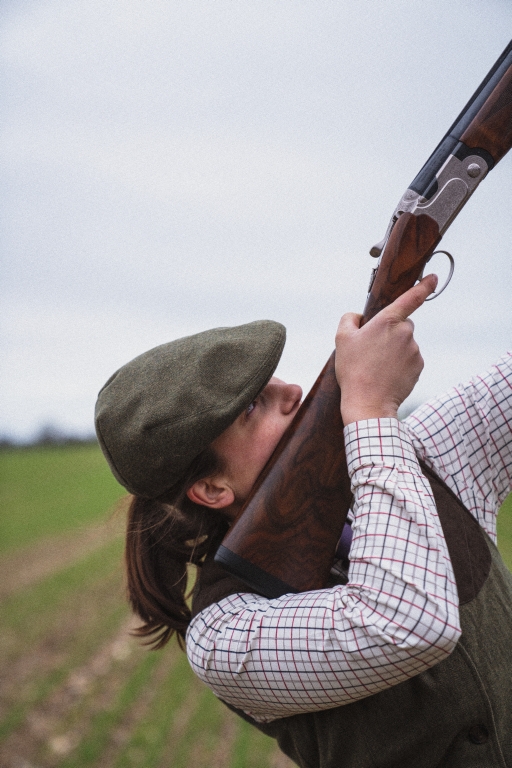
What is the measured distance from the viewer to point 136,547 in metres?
2.08

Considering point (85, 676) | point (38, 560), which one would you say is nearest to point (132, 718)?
point (85, 676)

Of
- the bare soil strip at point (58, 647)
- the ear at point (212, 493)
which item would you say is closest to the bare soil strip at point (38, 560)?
the bare soil strip at point (58, 647)

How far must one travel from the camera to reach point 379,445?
5.03 ft

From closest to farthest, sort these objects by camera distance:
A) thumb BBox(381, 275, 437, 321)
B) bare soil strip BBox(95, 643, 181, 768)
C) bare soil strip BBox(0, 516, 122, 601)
Answer: 1. thumb BBox(381, 275, 437, 321)
2. bare soil strip BBox(95, 643, 181, 768)
3. bare soil strip BBox(0, 516, 122, 601)

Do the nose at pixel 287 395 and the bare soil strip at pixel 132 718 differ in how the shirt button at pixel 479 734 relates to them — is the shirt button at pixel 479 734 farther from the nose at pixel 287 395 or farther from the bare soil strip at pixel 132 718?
the bare soil strip at pixel 132 718

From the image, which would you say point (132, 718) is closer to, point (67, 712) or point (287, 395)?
point (67, 712)

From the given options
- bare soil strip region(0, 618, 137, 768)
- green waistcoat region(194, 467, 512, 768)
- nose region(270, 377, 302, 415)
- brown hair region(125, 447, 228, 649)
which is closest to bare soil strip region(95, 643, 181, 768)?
bare soil strip region(0, 618, 137, 768)

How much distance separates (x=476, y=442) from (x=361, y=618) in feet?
2.36

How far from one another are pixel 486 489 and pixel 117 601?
8886mm

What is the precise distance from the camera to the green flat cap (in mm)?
1767

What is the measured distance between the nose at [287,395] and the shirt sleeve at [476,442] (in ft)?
1.14

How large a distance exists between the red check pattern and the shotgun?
0.33 feet

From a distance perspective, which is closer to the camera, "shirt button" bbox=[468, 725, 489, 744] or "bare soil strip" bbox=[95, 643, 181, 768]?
"shirt button" bbox=[468, 725, 489, 744]

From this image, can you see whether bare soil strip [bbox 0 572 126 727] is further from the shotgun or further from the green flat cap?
the shotgun
